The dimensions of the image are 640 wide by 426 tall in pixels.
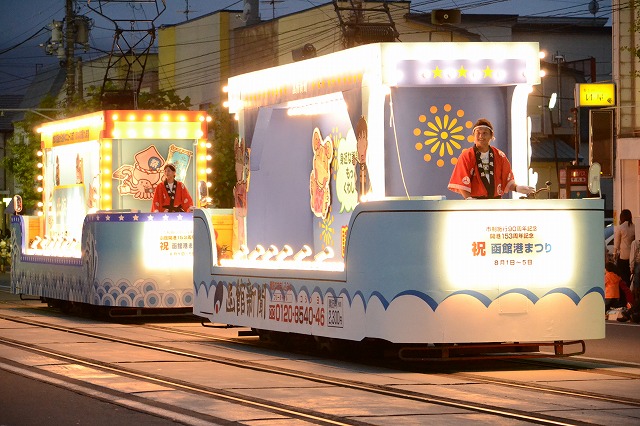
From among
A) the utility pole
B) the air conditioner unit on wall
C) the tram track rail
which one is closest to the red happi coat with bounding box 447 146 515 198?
the tram track rail

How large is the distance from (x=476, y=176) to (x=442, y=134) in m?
1.55

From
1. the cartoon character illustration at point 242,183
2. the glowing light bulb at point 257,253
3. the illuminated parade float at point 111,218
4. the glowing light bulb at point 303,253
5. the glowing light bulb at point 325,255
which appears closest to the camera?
the glowing light bulb at point 325,255

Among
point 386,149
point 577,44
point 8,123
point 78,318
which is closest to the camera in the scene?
point 386,149

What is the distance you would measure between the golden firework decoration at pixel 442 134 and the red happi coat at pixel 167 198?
7.03 metres

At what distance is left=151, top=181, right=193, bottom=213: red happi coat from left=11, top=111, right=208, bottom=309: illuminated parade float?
0.25 metres

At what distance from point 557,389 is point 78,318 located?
1241cm

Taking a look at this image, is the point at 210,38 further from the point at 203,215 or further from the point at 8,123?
the point at 203,215

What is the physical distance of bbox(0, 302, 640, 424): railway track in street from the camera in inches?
443

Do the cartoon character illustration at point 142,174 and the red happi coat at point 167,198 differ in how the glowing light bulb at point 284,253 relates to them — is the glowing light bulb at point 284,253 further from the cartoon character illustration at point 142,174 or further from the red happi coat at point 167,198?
the cartoon character illustration at point 142,174

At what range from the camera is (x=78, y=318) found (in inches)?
933

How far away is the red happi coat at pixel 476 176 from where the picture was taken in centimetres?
1491

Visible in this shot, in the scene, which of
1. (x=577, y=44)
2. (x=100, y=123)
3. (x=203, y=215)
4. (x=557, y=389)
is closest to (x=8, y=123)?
(x=577, y=44)

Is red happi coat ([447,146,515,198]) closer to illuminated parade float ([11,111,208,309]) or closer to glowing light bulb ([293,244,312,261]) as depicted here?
glowing light bulb ([293,244,312,261])

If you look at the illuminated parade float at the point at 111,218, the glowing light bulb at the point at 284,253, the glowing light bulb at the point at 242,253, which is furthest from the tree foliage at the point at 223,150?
the glowing light bulb at the point at 284,253
